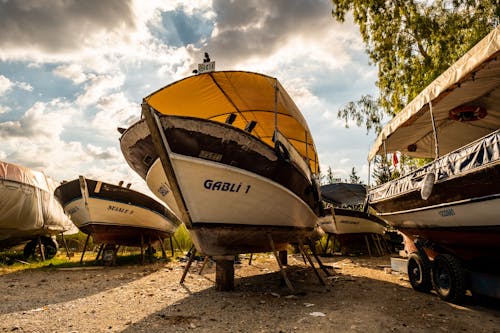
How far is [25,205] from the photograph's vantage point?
30.7 feet

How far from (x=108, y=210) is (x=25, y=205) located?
10.1ft

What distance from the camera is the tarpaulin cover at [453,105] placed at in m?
4.11

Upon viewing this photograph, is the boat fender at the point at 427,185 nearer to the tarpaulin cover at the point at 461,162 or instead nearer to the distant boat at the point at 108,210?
the tarpaulin cover at the point at 461,162

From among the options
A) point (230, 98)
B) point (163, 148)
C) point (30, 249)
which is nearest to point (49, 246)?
point (30, 249)

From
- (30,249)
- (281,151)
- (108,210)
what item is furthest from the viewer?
(30,249)

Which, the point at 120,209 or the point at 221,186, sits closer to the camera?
the point at 221,186

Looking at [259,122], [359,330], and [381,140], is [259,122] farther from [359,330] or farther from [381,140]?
[359,330]

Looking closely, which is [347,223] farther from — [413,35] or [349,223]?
[413,35]

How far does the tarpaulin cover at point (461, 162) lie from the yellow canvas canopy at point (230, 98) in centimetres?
221

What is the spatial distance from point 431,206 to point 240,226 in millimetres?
3026

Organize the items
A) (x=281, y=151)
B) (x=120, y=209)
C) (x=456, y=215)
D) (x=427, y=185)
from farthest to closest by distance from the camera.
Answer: (x=120, y=209) → (x=281, y=151) → (x=427, y=185) → (x=456, y=215)

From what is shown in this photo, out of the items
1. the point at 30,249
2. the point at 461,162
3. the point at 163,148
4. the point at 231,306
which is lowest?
the point at 231,306

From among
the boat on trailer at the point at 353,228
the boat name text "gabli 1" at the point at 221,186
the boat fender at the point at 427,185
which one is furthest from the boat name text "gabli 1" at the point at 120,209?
the boat fender at the point at 427,185

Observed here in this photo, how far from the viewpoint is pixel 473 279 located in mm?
4176
